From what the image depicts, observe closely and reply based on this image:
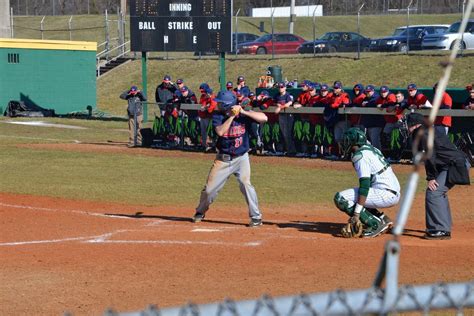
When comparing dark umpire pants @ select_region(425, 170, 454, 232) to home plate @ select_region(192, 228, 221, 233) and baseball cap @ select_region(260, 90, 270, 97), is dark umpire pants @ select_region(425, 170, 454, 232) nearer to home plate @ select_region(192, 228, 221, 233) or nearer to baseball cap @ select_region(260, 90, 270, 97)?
home plate @ select_region(192, 228, 221, 233)

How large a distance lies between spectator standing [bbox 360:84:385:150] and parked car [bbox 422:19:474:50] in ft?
69.2

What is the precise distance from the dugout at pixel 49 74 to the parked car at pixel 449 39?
15919 mm

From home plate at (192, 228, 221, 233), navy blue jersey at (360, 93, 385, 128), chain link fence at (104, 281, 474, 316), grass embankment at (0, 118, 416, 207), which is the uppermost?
chain link fence at (104, 281, 474, 316)

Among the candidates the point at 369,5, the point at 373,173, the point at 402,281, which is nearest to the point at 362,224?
the point at 373,173

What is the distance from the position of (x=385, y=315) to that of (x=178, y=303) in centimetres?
548

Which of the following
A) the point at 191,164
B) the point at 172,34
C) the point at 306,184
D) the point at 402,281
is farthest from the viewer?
the point at 172,34

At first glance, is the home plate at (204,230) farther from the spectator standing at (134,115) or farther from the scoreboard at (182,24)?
the scoreboard at (182,24)

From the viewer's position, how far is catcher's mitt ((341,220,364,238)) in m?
12.2

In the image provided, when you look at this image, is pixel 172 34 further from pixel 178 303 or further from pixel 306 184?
pixel 178 303

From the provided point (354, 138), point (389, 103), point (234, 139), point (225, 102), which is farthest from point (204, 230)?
point (389, 103)

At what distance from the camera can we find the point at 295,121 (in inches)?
952

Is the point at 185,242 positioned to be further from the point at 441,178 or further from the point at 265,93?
the point at 265,93

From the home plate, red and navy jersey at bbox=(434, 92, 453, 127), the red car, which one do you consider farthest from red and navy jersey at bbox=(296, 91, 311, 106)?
the red car

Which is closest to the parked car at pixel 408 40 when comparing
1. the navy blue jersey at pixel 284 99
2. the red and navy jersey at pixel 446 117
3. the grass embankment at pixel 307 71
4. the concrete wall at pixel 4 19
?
the grass embankment at pixel 307 71
